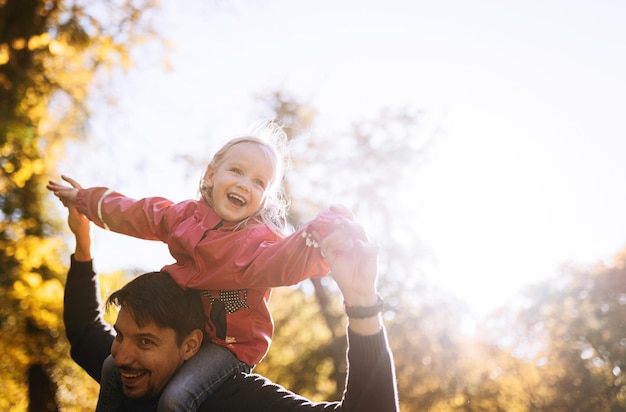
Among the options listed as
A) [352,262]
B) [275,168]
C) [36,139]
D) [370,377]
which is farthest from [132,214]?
[36,139]

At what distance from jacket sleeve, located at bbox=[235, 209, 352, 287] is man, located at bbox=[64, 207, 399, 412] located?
8cm

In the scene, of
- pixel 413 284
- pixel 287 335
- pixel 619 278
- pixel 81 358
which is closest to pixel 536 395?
pixel 619 278

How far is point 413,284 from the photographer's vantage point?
1573 centimetres

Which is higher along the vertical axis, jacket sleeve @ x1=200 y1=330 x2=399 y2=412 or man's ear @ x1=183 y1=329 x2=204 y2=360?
jacket sleeve @ x1=200 y1=330 x2=399 y2=412

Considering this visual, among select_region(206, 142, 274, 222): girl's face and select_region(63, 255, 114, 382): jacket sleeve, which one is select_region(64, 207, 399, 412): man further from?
select_region(206, 142, 274, 222): girl's face

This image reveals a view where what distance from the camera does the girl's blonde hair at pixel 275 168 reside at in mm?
2112

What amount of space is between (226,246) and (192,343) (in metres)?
0.49

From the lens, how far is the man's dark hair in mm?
2057

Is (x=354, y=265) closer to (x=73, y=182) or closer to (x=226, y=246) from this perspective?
(x=226, y=246)

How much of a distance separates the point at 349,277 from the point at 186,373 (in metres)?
0.83

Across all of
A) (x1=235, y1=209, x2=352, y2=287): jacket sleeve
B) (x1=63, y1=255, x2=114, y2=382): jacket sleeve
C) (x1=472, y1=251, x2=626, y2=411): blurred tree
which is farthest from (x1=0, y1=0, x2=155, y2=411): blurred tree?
(x1=472, y1=251, x2=626, y2=411): blurred tree

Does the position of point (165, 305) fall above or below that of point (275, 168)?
below

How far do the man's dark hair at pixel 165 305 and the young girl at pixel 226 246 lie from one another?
0.05 meters

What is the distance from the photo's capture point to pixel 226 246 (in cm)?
188
